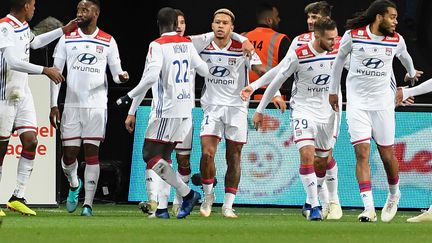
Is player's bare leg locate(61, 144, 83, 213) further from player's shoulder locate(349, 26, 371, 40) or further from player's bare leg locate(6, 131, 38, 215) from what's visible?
player's shoulder locate(349, 26, 371, 40)

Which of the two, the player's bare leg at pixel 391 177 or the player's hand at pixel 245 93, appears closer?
the player's bare leg at pixel 391 177

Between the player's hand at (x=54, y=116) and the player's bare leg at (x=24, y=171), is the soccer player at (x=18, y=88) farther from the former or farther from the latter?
the player's hand at (x=54, y=116)

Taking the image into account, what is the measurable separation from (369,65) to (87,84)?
3226 millimetres

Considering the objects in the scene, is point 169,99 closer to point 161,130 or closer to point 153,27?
point 161,130

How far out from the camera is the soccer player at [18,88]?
55.7ft

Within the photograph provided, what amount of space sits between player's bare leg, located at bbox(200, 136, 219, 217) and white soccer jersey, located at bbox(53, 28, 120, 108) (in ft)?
4.14

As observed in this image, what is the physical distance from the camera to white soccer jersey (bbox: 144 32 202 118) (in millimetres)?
16625

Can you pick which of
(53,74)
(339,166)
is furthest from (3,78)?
(339,166)

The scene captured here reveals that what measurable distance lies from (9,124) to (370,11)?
13.3 ft

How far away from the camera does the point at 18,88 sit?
1728cm

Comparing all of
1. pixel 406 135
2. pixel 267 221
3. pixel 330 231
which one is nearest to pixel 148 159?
pixel 267 221

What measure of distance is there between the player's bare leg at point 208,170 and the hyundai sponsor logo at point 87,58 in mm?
1490

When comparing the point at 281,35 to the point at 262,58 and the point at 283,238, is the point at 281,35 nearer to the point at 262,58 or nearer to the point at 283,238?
the point at 262,58

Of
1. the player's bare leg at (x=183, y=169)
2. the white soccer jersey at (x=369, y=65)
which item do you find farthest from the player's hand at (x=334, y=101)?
the player's bare leg at (x=183, y=169)
